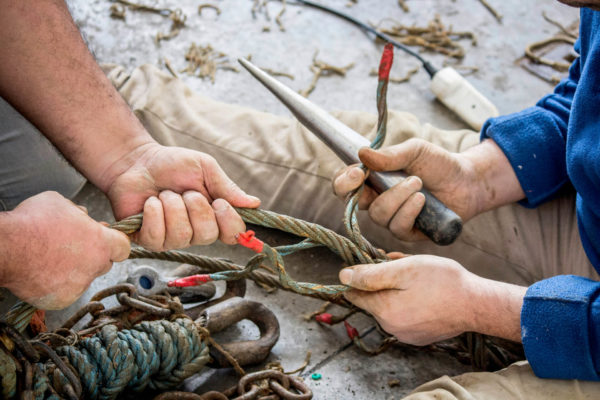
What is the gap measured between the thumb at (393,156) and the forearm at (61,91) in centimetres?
48

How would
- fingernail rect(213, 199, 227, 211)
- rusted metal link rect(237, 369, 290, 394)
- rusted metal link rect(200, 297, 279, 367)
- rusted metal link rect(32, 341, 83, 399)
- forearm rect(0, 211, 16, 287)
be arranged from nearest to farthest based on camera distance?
forearm rect(0, 211, 16, 287), rusted metal link rect(32, 341, 83, 399), fingernail rect(213, 199, 227, 211), rusted metal link rect(237, 369, 290, 394), rusted metal link rect(200, 297, 279, 367)

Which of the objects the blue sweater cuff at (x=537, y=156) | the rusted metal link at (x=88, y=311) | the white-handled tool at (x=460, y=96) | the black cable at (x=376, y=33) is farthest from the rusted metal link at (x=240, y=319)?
the black cable at (x=376, y=33)

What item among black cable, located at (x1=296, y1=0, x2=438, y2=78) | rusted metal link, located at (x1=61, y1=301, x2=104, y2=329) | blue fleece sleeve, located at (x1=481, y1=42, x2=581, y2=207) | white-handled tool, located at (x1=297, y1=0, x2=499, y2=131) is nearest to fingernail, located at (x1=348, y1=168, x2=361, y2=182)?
blue fleece sleeve, located at (x1=481, y1=42, x2=581, y2=207)

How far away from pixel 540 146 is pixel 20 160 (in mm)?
1259

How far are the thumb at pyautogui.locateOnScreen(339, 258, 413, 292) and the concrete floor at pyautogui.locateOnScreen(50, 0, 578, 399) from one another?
1.36ft

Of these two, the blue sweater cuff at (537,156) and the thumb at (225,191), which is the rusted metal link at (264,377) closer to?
the thumb at (225,191)

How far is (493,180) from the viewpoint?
144 cm

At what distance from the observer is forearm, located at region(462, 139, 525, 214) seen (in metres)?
1.43

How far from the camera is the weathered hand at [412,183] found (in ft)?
4.15

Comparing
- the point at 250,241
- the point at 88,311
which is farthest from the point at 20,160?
the point at 250,241

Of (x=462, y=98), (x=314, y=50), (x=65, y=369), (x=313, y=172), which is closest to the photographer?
(x=65, y=369)

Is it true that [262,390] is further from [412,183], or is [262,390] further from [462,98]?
[462,98]

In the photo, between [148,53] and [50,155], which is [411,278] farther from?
[148,53]

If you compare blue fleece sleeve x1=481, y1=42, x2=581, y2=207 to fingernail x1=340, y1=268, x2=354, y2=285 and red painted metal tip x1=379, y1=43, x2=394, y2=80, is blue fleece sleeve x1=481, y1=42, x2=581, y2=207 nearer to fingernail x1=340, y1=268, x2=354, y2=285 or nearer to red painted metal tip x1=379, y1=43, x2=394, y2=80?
red painted metal tip x1=379, y1=43, x2=394, y2=80
